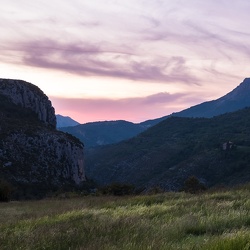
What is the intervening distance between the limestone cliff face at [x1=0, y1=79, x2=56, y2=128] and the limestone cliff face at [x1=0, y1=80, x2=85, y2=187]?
8.29ft

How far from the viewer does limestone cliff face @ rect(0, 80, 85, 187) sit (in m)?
62.8

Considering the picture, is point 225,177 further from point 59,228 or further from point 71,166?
point 59,228

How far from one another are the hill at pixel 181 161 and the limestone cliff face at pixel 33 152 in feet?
68.0

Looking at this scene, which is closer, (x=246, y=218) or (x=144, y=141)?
(x=246, y=218)

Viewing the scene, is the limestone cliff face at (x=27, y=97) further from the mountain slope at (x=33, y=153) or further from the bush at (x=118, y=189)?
the bush at (x=118, y=189)

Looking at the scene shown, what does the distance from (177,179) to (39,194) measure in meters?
59.6

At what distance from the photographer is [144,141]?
196 meters

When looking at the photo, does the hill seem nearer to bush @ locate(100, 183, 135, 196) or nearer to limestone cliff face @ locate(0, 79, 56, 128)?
limestone cliff face @ locate(0, 79, 56, 128)

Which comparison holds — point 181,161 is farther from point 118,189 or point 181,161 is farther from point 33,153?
point 118,189

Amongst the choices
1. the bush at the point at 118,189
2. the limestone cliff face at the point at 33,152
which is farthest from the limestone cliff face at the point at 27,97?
the bush at the point at 118,189

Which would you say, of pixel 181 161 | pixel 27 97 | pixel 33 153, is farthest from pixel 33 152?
pixel 181 161

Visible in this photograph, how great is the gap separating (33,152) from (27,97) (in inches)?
1276

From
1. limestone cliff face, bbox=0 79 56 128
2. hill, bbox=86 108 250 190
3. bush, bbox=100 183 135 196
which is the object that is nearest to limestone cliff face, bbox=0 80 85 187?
limestone cliff face, bbox=0 79 56 128

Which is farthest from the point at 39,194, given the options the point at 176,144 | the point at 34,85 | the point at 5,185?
the point at 176,144
